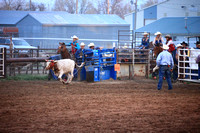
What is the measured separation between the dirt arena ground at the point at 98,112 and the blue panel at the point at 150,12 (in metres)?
42.8

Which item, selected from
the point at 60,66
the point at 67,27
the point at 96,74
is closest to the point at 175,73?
the point at 96,74

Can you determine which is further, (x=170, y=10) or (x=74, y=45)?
(x=170, y=10)

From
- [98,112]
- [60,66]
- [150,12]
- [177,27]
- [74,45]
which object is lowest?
[98,112]

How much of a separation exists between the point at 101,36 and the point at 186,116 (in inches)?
1200

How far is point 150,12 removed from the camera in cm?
5306

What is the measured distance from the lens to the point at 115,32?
3831cm

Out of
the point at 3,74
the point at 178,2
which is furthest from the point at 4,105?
the point at 178,2

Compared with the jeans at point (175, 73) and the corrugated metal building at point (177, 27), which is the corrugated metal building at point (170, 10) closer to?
the corrugated metal building at point (177, 27)

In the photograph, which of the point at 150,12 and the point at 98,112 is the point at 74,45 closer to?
the point at 98,112

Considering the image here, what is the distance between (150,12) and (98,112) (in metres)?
47.1

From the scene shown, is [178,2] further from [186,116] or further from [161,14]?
[186,116]

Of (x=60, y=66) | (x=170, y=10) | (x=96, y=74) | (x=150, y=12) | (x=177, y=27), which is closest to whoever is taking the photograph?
(x=60, y=66)

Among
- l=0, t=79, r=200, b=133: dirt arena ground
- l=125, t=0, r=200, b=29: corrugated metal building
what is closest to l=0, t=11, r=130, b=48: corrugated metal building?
l=125, t=0, r=200, b=29: corrugated metal building

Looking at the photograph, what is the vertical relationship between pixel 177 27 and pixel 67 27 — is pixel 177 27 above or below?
above
